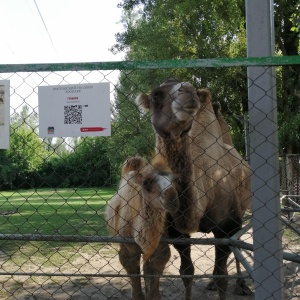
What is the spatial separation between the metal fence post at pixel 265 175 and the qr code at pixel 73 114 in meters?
1.15

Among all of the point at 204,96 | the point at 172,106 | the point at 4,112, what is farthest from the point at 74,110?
the point at 204,96

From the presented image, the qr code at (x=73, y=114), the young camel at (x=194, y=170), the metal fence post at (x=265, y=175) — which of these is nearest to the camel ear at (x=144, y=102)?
the young camel at (x=194, y=170)

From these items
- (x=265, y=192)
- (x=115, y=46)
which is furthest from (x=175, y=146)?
(x=115, y=46)

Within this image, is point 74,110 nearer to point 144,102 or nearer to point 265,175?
point 265,175

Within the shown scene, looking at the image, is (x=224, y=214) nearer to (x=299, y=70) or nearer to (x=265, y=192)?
(x=265, y=192)

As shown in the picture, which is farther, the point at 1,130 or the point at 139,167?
the point at 139,167

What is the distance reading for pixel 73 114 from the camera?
11.1 feet

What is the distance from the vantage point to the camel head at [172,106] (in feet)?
13.7

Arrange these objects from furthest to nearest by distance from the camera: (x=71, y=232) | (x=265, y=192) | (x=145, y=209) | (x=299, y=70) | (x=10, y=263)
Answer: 1. (x=299, y=70)
2. (x=71, y=232)
3. (x=10, y=263)
4. (x=145, y=209)
5. (x=265, y=192)

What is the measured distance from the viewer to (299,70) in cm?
1711

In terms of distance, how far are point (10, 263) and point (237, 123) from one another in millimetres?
9303

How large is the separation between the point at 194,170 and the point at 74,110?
1938 mm

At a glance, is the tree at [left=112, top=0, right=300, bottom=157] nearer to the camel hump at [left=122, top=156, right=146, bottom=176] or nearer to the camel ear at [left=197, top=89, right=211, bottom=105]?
the camel ear at [left=197, top=89, right=211, bottom=105]

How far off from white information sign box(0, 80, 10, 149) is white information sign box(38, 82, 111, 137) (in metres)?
0.24
